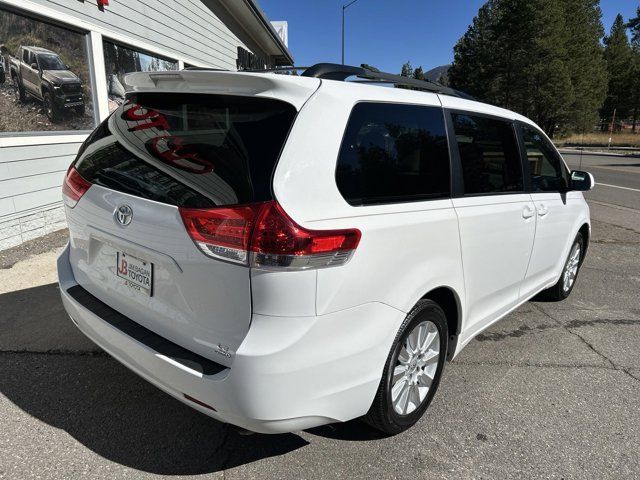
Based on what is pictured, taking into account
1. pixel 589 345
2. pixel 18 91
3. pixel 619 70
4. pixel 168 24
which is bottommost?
pixel 589 345

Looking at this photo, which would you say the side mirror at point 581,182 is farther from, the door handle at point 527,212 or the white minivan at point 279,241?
the white minivan at point 279,241

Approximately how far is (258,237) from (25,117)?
5.29 m

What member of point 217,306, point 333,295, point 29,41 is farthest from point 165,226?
point 29,41

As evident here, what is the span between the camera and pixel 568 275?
456 cm

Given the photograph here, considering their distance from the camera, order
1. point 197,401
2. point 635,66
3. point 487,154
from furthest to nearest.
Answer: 1. point 635,66
2. point 487,154
3. point 197,401

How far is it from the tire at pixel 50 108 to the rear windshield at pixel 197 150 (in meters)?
4.42

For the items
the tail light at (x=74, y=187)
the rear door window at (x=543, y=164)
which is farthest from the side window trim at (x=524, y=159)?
the tail light at (x=74, y=187)

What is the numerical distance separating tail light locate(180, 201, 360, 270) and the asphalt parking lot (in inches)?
44.4

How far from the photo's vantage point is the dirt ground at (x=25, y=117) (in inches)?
209

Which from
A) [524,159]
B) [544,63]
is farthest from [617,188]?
[544,63]

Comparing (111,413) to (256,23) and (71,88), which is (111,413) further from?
(256,23)

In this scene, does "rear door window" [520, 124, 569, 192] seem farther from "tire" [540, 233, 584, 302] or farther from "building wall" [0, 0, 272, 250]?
"building wall" [0, 0, 272, 250]

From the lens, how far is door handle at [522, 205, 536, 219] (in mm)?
3258

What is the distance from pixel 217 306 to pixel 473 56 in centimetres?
6014
